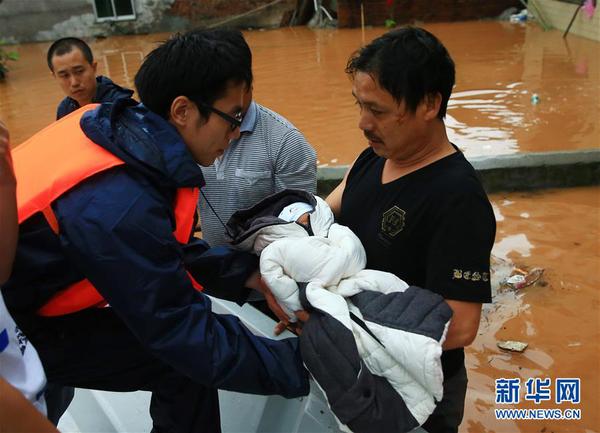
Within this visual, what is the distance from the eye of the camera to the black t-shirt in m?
1.52

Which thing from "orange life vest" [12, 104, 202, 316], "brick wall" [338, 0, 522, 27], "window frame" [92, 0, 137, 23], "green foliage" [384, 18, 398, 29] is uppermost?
"orange life vest" [12, 104, 202, 316]

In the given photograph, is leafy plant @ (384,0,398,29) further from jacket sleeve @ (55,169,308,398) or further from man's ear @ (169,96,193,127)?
jacket sleeve @ (55,169,308,398)

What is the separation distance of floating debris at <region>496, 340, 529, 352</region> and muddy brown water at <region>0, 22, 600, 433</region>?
3 cm

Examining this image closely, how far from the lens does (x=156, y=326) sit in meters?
1.37

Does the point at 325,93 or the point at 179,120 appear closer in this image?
the point at 179,120

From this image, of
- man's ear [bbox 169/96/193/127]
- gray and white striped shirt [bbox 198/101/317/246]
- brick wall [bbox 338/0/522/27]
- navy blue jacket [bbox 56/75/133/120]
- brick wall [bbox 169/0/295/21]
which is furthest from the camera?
brick wall [bbox 169/0/295/21]

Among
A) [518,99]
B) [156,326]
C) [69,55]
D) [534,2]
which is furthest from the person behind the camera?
[534,2]

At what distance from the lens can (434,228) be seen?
1585 millimetres

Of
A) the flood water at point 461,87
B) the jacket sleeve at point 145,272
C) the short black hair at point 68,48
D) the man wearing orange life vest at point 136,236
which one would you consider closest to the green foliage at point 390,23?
the flood water at point 461,87

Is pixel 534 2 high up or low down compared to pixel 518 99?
up

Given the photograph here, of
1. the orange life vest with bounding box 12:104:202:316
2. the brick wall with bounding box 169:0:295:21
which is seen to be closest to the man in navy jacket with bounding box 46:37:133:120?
the orange life vest with bounding box 12:104:202:316

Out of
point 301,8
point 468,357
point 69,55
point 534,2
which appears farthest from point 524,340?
point 301,8

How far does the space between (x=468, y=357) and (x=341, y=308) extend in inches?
78.2

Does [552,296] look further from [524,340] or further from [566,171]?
[566,171]
